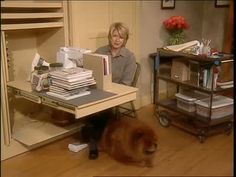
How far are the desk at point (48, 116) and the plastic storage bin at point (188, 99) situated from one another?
66 cm

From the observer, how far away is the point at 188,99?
2.12 m

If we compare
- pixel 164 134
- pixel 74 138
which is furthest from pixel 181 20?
pixel 164 134

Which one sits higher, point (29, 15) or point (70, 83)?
point (29, 15)

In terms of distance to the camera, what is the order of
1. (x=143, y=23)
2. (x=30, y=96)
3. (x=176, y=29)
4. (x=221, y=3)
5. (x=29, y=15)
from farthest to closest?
1. (x=221, y=3)
2. (x=143, y=23)
3. (x=176, y=29)
4. (x=29, y=15)
5. (x=30, y=96)

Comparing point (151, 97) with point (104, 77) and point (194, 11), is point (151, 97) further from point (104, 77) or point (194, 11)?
point (104, 77)

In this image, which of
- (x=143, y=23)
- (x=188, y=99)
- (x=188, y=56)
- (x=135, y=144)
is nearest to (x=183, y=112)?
(x=188, y=99)

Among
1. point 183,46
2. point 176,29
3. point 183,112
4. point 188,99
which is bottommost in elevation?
point 183,112

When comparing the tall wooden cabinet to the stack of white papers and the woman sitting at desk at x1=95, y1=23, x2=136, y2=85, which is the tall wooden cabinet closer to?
the woman sitting at desk at x1=95, y1=23, x2=136, y2=85

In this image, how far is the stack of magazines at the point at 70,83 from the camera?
142 centimetres

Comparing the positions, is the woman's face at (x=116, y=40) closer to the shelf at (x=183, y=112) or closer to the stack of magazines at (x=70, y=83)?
the stack of magazines at (x=70, y=83)

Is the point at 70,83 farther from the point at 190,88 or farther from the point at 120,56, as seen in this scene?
the point at 190,88

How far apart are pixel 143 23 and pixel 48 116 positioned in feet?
3.90

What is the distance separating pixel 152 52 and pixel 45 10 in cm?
111

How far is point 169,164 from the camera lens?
709mm
